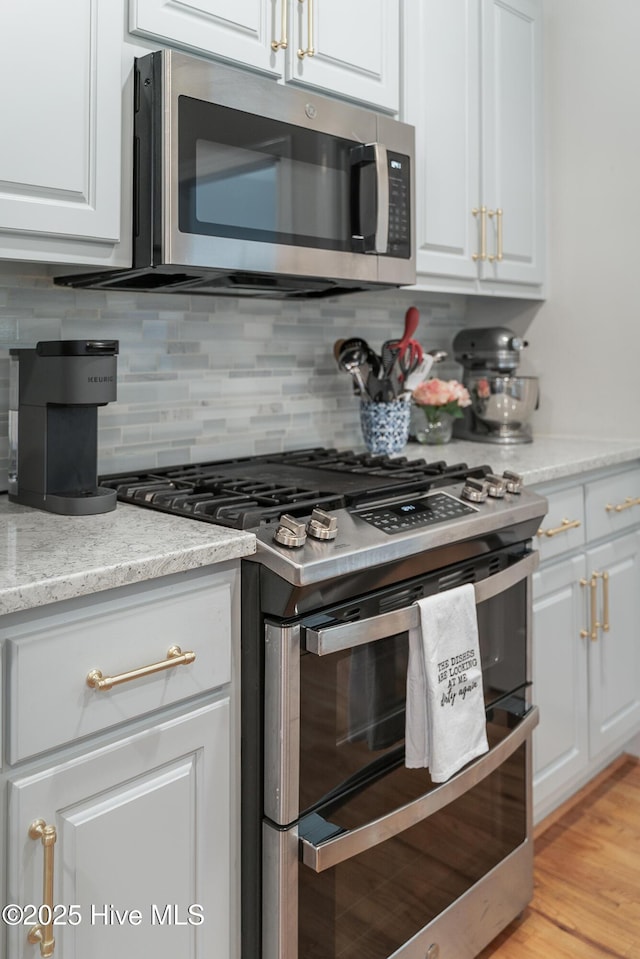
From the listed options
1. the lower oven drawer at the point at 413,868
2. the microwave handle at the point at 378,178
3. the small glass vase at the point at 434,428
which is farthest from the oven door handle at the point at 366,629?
the small glass vase at the point at 434,428

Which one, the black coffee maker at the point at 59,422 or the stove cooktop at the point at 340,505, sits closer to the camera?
the stove cooktop at the point at 340,505

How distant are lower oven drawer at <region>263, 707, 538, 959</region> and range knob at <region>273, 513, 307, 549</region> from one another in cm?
45

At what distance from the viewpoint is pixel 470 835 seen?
1.65 meters

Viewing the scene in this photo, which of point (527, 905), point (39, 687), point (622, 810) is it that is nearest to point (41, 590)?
point (39, 687)

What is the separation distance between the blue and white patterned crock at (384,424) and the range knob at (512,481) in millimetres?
466

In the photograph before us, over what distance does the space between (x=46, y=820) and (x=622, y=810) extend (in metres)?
1.76

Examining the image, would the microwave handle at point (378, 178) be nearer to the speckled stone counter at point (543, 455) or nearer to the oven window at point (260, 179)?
the oven window at point (260, 179)

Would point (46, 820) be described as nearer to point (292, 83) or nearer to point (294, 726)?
point (294, 726)

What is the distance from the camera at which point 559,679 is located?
213 centimetres

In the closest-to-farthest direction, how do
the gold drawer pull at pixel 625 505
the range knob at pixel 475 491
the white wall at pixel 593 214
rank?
the range knob at pixel 475 491
the gold drawer pull at pixel 625 505
the white wall at pixel 593 214

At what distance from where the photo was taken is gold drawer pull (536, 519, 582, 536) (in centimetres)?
204

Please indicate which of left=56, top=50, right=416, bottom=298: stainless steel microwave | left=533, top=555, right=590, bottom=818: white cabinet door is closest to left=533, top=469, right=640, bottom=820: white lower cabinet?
left=533, top=555, right=590, bottom=818: white cabinet door

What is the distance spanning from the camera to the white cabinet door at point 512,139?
2365 millimetres

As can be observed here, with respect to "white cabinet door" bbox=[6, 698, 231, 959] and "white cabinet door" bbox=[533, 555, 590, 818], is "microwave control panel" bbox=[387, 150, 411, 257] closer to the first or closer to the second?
"white cabinet door" bbox=[533, 555, 590, 818]
